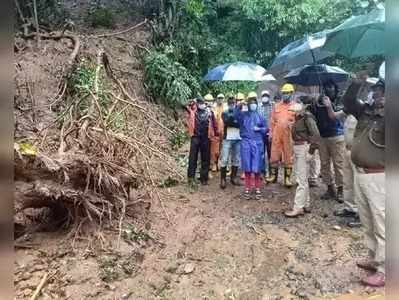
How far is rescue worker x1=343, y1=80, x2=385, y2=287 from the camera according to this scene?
3.05m

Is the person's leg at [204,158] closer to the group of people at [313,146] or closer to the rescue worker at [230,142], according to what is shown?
the group of people at [313,146]

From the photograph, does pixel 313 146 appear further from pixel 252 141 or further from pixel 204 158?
pixel 204 158

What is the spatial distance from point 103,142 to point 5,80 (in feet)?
13.4

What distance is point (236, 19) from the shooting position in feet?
45.6

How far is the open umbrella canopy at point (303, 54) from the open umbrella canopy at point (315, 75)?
0.49 feet

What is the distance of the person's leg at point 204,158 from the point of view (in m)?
6.52

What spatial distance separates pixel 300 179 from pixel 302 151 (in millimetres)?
343

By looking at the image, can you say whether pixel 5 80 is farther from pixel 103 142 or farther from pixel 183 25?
pixel 183 25

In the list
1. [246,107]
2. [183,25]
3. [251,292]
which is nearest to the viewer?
[251,292]

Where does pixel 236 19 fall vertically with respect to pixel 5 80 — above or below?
above

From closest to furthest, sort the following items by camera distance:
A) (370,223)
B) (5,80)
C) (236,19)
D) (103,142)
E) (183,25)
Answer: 1. (5,80)
2. (370,223)
3. (103,142)
4. (183,25)
5. (236,19)

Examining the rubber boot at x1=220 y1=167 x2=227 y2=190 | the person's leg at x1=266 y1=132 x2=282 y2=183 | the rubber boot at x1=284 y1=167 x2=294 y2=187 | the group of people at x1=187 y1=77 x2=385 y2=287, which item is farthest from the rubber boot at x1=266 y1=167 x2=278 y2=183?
the rubber boot at x1=220 y1=167 x2=227 y2=190

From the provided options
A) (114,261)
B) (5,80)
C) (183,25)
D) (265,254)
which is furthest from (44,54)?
(5,80)

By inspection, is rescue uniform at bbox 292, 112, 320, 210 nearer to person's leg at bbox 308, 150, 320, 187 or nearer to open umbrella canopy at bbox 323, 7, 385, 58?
open umbrella canopy at bbox 323, 7, 385, 58
